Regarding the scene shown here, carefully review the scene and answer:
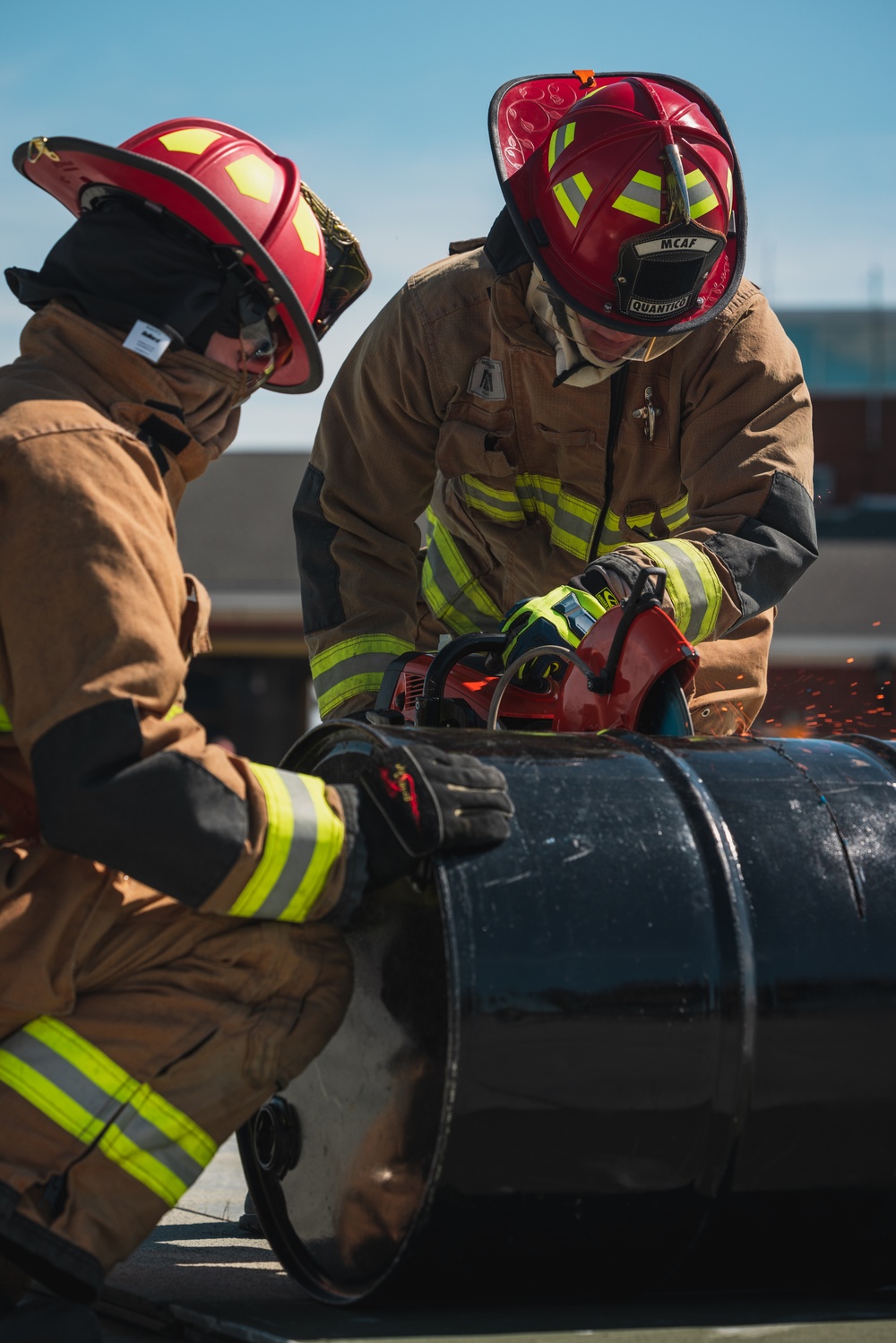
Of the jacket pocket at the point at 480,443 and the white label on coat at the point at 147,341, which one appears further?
the jacket pocket at the point at 480,443

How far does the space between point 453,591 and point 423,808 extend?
8.54ft

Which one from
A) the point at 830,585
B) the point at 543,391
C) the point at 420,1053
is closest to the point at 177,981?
the point at 420,1053

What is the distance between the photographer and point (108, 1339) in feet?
8.23

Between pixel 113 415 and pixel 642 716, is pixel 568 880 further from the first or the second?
pixel 113 415

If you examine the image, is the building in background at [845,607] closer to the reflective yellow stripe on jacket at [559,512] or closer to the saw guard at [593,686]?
the reflective yellow stripe on jacket at [559,512]

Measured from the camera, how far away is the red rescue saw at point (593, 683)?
2.97 m

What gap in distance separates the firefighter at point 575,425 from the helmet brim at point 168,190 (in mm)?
922

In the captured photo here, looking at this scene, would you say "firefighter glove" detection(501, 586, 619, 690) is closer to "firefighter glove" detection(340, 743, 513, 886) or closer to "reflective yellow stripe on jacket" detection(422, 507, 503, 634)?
"firefighter glove" detection(340, 743, 513, 886)

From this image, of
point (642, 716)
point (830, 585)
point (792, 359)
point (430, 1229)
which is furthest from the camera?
point (830, 585)

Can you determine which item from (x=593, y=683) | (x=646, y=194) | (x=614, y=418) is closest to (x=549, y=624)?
(x=593, y=683)

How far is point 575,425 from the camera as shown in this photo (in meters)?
4.26

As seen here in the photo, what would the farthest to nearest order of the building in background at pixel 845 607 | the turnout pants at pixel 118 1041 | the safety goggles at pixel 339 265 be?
the building in background at pixel 845 607
the safety goggles at pixel 339 265
the turnout pants at pixel 118 1041

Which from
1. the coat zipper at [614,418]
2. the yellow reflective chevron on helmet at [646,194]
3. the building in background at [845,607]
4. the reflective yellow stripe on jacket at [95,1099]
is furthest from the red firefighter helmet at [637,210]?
the building in background at [845,607]

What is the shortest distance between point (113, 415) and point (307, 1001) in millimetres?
983
